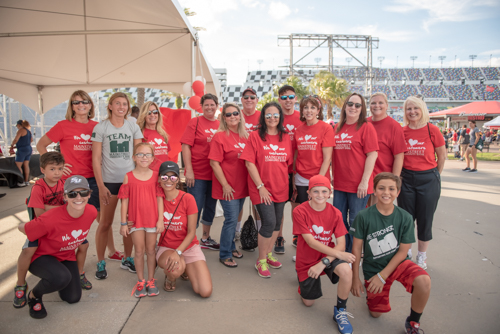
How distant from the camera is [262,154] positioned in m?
2.79

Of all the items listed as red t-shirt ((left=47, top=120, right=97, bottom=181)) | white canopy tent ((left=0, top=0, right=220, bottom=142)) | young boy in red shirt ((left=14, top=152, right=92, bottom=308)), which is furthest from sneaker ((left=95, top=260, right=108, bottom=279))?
white canopy tent ((left=0, top=0, right=220, bottom=142))

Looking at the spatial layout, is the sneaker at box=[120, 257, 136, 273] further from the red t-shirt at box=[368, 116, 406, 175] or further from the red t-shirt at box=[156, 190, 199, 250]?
the red t-shirt at box=[368, 116, 406, 175]

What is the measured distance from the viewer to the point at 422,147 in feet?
9.52

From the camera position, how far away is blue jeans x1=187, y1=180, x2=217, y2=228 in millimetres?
3264

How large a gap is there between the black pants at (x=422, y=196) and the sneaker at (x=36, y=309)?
10.4 feet

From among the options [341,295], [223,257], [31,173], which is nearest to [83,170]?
[223,257]

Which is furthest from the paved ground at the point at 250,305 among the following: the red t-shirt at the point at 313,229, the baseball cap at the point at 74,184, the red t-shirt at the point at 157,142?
the red t-shirt at the point at 157,142

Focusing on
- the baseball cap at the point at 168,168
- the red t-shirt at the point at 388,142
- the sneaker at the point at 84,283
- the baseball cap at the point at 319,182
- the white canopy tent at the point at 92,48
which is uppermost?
the white canopy tent at the point at 92,48

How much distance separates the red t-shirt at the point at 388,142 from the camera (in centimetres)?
286

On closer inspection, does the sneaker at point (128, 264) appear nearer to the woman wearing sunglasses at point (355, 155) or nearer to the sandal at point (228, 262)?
the sandal at point (228, 262)

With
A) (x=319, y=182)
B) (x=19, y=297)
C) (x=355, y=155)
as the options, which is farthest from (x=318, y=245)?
(x=19, y=297)

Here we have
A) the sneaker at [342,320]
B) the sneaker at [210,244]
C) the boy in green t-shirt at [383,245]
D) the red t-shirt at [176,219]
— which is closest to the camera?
the sneaker at [342,320]

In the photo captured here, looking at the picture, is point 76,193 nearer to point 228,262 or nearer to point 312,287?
point 228,262

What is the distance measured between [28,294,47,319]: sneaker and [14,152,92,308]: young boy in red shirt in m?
0.15
